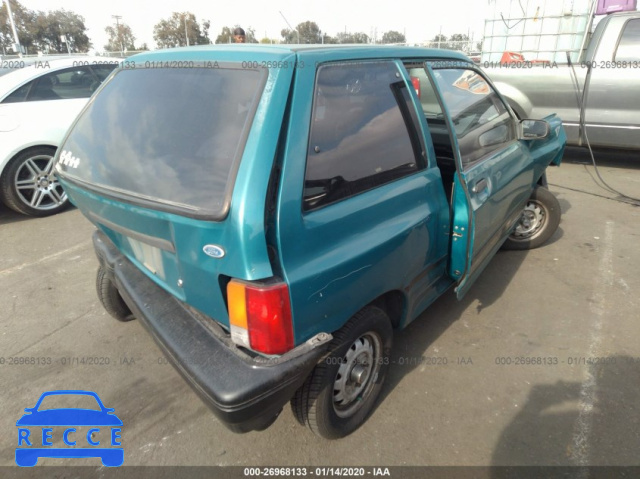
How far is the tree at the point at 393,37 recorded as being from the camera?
21.1m

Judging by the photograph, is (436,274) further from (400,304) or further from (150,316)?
(150,316)

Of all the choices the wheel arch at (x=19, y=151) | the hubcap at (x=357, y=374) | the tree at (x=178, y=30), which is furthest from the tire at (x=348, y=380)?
the tree at (x=178, y=30)

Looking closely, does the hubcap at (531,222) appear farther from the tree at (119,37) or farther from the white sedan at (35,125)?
the tree at (119,37)

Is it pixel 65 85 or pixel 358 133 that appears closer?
pixel 358 133

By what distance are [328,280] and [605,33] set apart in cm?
658

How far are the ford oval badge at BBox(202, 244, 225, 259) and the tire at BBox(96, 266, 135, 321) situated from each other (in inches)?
60.2

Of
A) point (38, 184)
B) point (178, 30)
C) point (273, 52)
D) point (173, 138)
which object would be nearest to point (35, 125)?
point (38, 184)

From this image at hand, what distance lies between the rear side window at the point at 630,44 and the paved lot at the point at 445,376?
3503 millimetres

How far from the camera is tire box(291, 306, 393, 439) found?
1766 mm

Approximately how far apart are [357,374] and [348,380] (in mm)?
56

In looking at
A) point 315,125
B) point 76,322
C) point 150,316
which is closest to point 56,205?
point 76,322

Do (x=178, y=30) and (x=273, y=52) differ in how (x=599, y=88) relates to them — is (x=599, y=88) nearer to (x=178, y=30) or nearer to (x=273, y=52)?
(x=273, y=52)

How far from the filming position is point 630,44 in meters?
5.64

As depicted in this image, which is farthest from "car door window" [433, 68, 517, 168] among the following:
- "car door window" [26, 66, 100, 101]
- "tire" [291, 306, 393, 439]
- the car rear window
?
"car door window" [26, 66, 100, 101]
